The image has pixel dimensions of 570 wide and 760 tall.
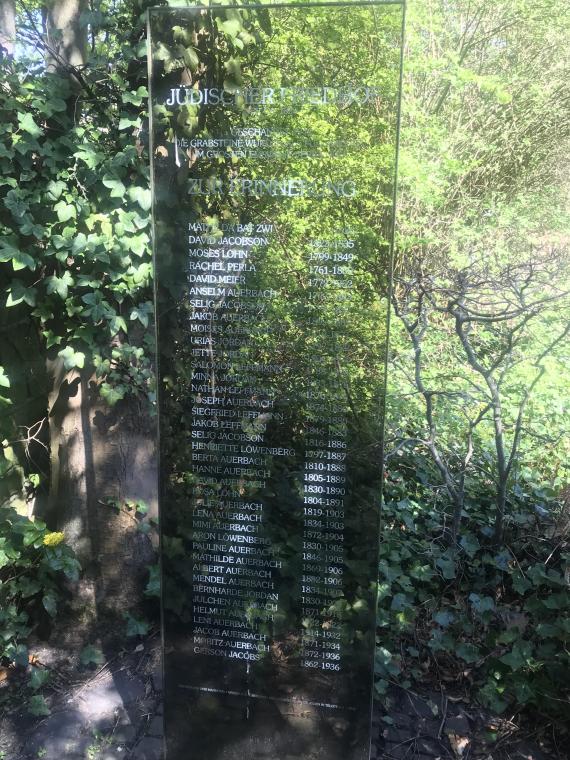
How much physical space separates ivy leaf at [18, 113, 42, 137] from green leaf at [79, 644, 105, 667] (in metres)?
2.58

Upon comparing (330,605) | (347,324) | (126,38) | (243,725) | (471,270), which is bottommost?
(243,725)

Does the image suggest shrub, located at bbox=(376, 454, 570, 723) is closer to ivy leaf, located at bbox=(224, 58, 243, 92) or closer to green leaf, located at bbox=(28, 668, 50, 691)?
green leaf, located at bbox=(28, 668, 50, 691)

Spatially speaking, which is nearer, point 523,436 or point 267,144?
point 267,144

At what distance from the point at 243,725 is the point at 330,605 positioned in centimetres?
59

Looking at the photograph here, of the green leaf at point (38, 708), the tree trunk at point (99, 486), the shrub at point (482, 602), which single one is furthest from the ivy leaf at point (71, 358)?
the shrub at point (482, 602)

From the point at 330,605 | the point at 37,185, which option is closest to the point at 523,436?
the point at 330,605

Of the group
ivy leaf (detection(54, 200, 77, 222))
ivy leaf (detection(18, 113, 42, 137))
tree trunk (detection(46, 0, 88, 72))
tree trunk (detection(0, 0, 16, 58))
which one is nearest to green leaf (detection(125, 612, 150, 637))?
ivy leaf (detection(54, 200, 77, 222))

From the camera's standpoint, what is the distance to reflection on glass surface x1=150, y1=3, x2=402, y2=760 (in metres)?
1.87

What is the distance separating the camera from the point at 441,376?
14.6ft

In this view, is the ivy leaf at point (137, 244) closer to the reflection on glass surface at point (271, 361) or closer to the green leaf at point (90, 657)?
the reflection on glass surface at point (271, 361)

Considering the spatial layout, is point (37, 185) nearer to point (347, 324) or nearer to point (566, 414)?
point (347, 324)

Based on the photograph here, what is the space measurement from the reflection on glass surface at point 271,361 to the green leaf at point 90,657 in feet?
3.42

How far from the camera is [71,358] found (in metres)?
2.95

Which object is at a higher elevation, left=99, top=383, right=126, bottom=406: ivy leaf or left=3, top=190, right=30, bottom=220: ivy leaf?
left=3, top=190, right=30, bottom=220: ivy leaf
